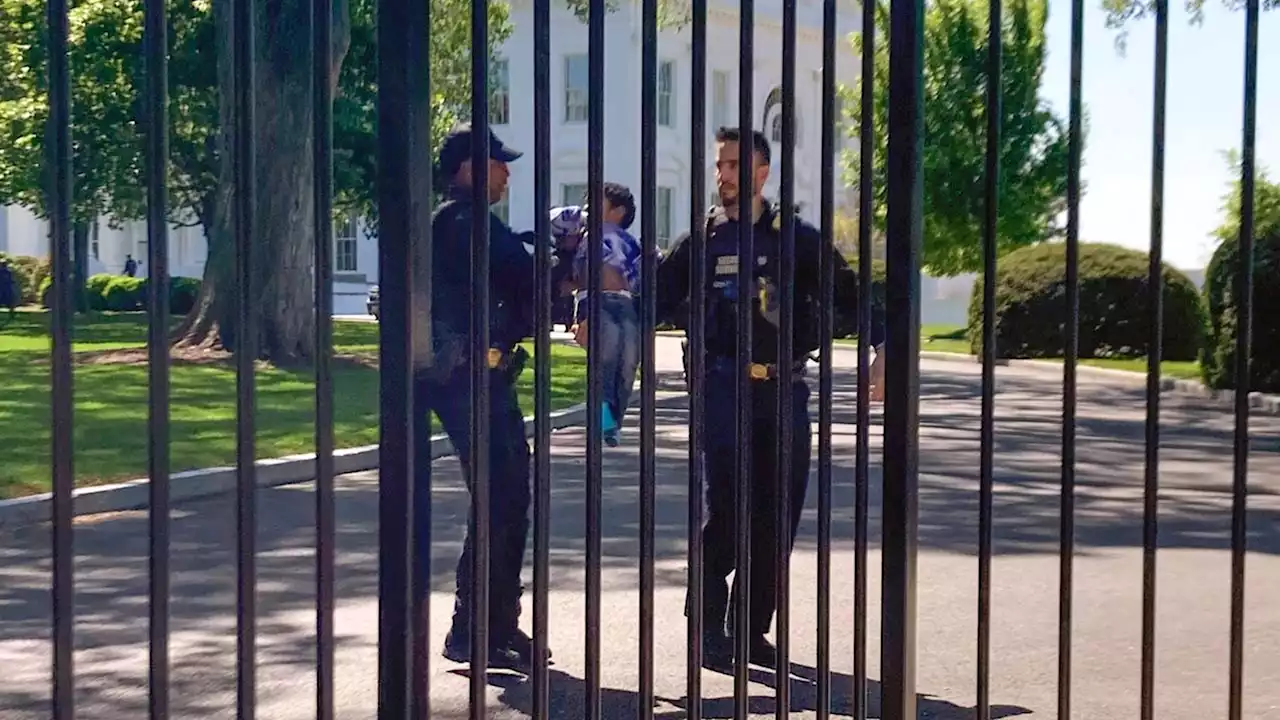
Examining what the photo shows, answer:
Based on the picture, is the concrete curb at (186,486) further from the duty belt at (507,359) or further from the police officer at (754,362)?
the duty belt at (507,359)

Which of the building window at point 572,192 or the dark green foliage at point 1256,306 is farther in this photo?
the building window at point 572,192

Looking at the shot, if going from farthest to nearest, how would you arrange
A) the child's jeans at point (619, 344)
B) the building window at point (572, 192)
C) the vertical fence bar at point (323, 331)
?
the building window at point (572, 192) < the child's jeans at point (619, 344) < the vertical fence bar at point (323, 331)

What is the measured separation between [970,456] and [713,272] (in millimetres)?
8800

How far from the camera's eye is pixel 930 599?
7191 mm

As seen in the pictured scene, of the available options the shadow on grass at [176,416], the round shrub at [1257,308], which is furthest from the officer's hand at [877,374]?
the round shrub at [1257,308]

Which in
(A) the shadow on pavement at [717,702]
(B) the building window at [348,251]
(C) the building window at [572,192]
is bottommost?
(A) the shadow on pavement at [717,702]

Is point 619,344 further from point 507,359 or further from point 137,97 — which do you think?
point 137,97

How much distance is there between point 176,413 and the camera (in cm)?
1470

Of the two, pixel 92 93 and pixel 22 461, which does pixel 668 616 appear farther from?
pixel 92 93

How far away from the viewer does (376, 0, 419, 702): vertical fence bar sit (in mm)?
2820

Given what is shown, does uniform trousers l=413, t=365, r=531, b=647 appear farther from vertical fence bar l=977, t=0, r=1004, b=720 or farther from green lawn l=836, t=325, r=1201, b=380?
green lawn l=836, t=325, r=1201, b=380

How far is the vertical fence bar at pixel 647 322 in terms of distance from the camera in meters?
2.96

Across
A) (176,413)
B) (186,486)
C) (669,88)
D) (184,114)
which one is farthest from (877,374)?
(669,88)

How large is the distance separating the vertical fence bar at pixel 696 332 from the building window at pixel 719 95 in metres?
22.2
